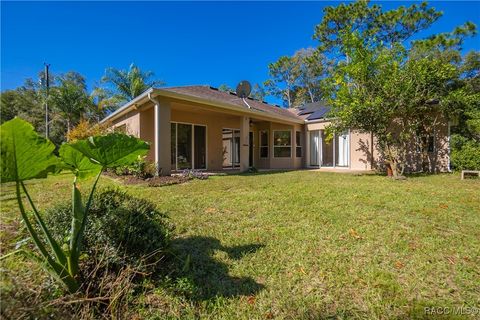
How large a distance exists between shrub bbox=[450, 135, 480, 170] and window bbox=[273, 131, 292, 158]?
26.1 feet

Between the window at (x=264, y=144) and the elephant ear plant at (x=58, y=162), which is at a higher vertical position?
the window at (x=264, y=144)

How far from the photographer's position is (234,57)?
2534 centimetres

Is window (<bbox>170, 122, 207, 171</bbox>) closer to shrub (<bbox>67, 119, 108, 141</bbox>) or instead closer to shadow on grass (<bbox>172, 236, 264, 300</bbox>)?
shrub (<bbox>67, 119, 108, 141</bbox>)

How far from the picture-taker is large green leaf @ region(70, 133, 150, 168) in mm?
2088

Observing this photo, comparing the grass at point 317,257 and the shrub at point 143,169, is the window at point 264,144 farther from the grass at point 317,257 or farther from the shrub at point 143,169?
the grass at point 317,257

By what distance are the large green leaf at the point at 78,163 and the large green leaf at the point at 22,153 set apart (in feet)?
0.72

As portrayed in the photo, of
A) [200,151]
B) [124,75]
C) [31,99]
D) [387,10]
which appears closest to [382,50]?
[200,151]

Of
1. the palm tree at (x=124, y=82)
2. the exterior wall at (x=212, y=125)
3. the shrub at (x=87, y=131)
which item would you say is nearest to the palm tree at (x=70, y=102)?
the palm tree at (x=124, y=82)

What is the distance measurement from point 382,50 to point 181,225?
10597 millimetres

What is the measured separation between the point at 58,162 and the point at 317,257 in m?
3.00

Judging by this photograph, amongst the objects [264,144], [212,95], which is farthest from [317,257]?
[264,144]

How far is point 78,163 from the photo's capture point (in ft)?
7.91

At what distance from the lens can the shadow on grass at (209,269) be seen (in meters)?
2.63

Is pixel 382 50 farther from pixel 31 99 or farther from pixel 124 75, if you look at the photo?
pixel 31 99
